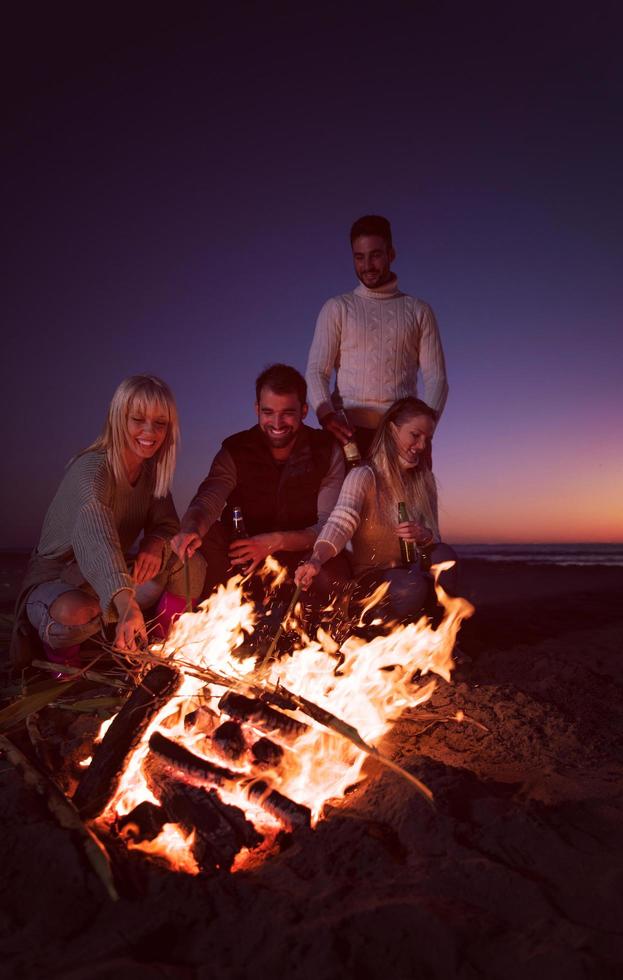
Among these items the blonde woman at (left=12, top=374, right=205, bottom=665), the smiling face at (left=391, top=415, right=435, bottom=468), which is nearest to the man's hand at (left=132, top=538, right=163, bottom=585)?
the blonde woman at (left=12, top=374, right=205, bottom=665)

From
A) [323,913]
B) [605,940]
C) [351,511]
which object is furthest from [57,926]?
[351,511]

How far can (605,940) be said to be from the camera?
1.72m

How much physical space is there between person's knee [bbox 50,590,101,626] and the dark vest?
4.50 feet

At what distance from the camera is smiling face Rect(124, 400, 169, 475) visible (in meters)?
3.66

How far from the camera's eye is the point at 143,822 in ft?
7.64

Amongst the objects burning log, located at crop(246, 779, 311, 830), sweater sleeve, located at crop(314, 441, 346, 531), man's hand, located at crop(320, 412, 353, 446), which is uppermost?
man's hand, located at crop(320, 412, 353, 446)

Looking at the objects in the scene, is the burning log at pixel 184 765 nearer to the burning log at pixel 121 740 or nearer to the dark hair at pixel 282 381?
the burning log at pixel 121 740

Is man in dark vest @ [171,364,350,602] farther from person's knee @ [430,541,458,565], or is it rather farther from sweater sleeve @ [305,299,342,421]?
person's knee @ [430,541,458,565]

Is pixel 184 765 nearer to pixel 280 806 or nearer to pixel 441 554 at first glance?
pixel 280 806

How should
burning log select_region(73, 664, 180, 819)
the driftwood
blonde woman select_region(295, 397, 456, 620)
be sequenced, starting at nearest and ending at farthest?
1. the driftwood
2. burning log select_region(73, 664, 180, 819)
3. blonde woman select_region(295, 397, 456, 620)

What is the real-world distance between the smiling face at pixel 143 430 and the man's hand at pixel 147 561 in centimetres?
51

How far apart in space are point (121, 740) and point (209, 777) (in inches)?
15.7

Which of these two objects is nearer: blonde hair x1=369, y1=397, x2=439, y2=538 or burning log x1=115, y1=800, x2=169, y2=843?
burning log x1=115, y1=800, x2=169, y2=843

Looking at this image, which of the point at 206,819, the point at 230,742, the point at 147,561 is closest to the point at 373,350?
the point at 147,561
